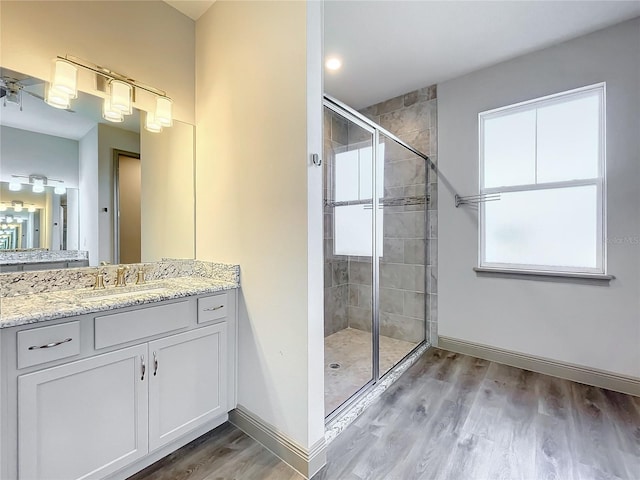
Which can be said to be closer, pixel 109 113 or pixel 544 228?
pixel 109 113

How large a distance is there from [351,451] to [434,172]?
2560mm

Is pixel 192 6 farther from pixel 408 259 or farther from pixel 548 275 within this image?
pixel 548 275

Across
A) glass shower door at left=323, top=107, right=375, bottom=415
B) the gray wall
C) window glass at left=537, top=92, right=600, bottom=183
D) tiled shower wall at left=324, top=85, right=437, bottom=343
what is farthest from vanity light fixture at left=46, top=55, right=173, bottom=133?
window glass at left=537, top=92, right=600, bottom=183

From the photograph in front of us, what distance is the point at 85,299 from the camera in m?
1.47

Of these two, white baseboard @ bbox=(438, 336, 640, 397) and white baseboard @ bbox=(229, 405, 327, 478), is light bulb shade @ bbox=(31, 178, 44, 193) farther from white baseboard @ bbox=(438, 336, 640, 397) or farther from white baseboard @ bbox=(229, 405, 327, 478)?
white baseboard @ bbox=(438, 336, 640, 397)

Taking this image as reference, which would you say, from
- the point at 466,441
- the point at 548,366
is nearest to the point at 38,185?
the point at 466,441

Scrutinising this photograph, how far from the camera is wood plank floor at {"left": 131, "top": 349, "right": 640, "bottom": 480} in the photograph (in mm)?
1449

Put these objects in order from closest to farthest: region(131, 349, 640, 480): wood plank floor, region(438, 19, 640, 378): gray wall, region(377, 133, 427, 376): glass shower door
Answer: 1. region(131, 349, 640, 480): wood plank floor
2. region(438, 19, 640, 378): gray wall
3. region(377, 133, 427, 376): glass shower door

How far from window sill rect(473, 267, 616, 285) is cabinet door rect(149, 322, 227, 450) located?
2358 mm

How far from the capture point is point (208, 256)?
2025 millimetres

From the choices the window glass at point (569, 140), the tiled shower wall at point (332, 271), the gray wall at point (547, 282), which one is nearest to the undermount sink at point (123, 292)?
the tiled shower wall at point (332, 271)

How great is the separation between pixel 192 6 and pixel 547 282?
3405 millimetres

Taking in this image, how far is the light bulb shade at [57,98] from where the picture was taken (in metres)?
1.52

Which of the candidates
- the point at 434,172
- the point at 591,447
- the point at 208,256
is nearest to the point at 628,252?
the point at 591,447
